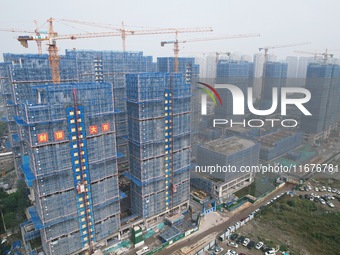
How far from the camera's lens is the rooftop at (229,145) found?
59.0 metres

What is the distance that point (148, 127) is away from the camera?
138ft

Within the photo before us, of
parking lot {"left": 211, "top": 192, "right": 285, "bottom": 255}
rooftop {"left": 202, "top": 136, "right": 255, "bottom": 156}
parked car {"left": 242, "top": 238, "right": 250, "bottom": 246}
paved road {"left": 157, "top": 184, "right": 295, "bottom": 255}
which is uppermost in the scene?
rooftop {"left": 202, "top": 136, "right": 255, "bottom": 156}

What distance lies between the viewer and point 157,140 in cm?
4341

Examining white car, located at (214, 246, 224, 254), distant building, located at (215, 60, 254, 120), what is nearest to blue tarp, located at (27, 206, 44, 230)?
white car, located at (214, 246, 224, 254)

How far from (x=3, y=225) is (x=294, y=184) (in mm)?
60308

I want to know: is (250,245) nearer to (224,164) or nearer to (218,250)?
(218,250)

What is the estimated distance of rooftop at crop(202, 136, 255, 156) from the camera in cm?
5904

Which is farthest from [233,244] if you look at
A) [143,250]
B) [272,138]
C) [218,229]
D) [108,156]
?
[272,138]

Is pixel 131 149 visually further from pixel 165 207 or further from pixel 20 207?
pixel 20 207

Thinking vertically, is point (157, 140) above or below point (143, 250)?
above

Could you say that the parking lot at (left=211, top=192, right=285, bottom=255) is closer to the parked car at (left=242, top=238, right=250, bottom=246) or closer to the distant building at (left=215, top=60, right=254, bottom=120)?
the parked car at (left=242, top=238, right=250, bottom=246)

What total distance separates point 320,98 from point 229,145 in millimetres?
45530

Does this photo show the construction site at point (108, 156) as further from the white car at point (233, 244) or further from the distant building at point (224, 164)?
the white car at point (233, 244)

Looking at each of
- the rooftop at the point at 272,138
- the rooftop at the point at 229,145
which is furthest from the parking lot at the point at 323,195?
→ the rooftop at the point at 272,138
